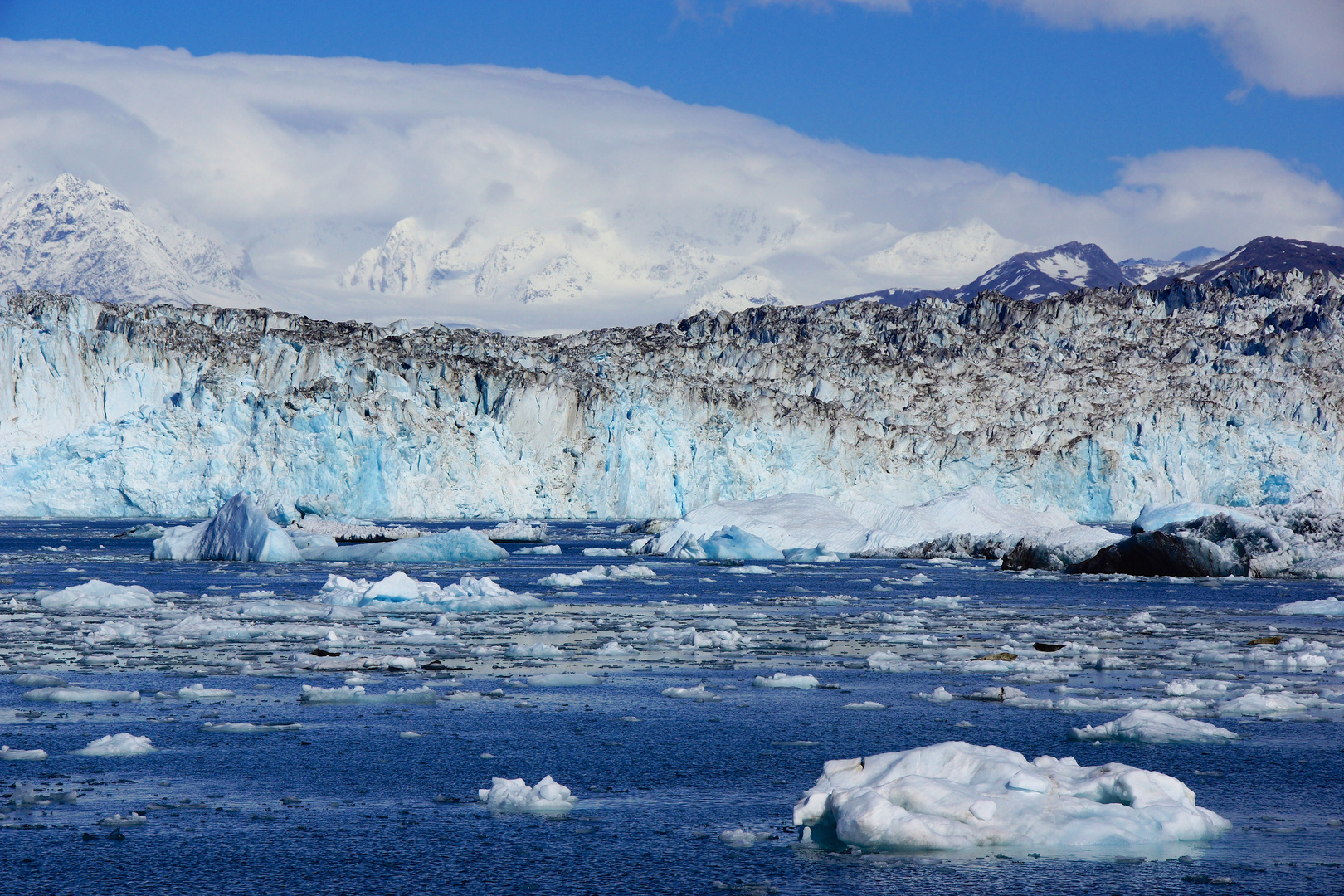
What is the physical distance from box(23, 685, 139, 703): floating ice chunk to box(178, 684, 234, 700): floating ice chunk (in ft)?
1.25

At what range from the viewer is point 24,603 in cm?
1902

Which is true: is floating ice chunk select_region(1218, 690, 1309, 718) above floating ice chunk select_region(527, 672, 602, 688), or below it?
above

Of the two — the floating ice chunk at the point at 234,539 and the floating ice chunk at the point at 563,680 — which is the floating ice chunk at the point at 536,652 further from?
the floating ice chunk at the point at 234,539

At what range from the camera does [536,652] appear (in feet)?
44.2

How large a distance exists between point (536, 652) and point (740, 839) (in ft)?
25.6

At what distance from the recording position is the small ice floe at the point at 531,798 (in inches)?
262

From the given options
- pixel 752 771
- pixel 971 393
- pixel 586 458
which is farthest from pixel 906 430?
pixel 752 771

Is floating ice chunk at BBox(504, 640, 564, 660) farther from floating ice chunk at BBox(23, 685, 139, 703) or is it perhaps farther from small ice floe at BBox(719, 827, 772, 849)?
small ice floe at BBox(719, 827, 772, 849)

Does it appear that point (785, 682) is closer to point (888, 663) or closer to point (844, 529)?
point (888, 663)

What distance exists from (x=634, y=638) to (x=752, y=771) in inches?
295

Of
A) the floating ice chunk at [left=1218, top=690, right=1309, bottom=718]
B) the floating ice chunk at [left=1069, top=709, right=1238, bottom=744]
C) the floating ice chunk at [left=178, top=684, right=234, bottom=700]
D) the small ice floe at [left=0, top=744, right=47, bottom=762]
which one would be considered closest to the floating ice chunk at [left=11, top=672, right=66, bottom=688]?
the floating ice chunk at [left=178, top=684, right=234, bottom=700]

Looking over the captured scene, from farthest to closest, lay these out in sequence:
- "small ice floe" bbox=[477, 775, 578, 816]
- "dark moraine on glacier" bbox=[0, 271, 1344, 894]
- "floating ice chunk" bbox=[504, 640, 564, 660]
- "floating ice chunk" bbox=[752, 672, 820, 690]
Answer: "floating ice chunk" bbox=[504, 640, 564, 660] < "floating ice chunk" bbox=[752, 672, 820, 690] < "small ice floe" bbox=[477, 775, 578, 816] < "dark moraine on glacier" bbox=[0, 271, 1344, 894]

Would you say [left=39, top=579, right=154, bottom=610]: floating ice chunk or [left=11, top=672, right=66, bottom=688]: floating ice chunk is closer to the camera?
[left=11, top=672, right=66, bottom=688]: floating ice chunk

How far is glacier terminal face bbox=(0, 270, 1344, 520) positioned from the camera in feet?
182
